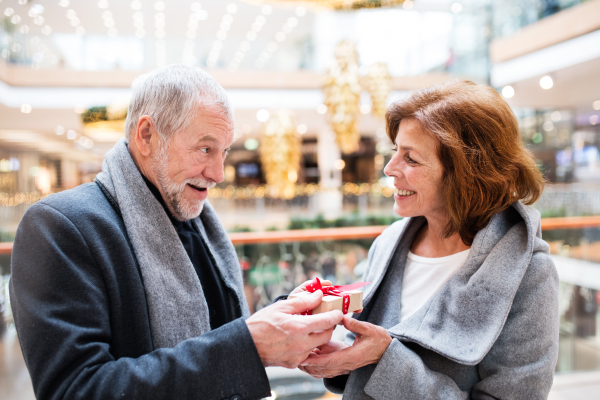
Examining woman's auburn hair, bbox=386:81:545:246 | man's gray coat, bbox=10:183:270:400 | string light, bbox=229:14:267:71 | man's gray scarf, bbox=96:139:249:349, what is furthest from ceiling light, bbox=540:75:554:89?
man's gray coat, bbox=10:183:270:400

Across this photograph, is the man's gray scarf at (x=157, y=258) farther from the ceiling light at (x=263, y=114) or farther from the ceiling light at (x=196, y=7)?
the ceiling light at (x=263, y=114)

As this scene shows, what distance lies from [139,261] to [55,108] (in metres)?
12.9

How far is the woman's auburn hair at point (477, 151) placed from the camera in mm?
1101

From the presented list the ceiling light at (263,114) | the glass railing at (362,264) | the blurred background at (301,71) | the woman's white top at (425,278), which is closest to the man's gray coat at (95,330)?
the woman's white top at (425,278)

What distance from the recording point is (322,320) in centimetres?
90

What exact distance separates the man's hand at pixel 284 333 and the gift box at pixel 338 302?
0.19 feet

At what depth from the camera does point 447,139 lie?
43.1 inches

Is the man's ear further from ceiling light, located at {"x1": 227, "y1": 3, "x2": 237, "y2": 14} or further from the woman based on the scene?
ceiling light, located at {"x1": 227, "y1": 3, "x2": 237, "y2": 14}

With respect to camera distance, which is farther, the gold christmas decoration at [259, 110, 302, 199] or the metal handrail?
the gold christmas decoration at [259, 110, 302, 199]

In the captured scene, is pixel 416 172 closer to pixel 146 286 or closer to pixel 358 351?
pixel 358 351

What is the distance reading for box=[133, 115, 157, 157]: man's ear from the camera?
1.06m

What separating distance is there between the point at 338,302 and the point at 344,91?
21.3 ft

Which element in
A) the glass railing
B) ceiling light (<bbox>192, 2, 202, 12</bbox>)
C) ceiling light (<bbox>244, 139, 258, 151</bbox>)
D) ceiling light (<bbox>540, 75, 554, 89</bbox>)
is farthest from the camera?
ceiling light (<bbox>244, 139, 258, 151</bbox>)

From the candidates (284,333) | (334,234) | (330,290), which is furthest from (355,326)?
(334,234)
